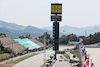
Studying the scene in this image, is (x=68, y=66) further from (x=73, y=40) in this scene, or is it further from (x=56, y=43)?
(x=73, y=40)

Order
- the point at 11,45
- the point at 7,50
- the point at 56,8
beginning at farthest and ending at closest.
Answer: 1. the point at 11,45
2. the point at 7,50
3. the point at 56,8

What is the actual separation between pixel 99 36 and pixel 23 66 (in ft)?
323

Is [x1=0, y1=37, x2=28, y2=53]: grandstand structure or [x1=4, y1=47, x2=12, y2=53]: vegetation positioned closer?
[x1=4, y1=47, x2=12, y2=53]: vegetation

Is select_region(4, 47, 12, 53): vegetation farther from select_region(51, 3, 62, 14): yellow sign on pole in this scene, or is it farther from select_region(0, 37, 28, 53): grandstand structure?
select_region(51, 3, 62, 14): yellow sign on pole

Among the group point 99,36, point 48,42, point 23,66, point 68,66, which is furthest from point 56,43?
point 48,42

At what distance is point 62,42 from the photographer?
159750 mm

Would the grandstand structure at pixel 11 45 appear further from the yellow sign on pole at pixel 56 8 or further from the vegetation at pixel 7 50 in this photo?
the yellow sign on pole at pixel 56 8

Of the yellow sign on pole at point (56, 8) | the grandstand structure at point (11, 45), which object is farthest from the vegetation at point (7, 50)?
the yellow sign on pole at point (56, 8)

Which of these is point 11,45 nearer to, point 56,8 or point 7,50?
point 7,50

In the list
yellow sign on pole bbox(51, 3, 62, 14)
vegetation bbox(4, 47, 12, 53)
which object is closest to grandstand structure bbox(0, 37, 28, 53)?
vegetation bbox(4, 47, 12, 53)

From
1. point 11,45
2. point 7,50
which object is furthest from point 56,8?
point 11,45

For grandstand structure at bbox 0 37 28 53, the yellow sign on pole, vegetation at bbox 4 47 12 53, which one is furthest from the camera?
grandstand structure at bbox 0 37 28 53

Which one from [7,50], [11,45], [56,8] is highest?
[56,8]

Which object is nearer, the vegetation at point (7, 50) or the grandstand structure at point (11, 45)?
the vegetation at point (7, 50)
